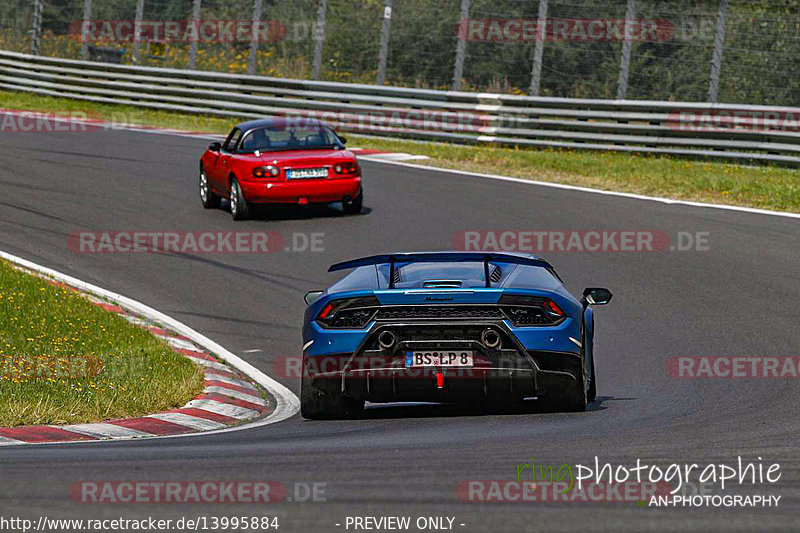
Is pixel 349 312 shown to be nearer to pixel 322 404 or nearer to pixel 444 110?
pixel 322 404

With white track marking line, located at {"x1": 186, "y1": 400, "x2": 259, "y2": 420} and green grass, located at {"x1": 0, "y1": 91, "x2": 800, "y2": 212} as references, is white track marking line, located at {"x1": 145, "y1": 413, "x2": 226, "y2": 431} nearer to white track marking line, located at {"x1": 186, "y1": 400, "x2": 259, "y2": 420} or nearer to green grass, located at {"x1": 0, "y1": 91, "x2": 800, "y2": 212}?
white track marking line, located at {"x1": 186, "y1": 400, "x2": 259, "y2": 420}

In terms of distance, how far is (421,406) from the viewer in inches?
372

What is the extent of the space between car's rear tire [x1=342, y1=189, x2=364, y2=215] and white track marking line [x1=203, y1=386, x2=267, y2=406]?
832cm

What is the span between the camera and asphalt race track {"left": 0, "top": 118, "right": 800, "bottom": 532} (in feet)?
17.7

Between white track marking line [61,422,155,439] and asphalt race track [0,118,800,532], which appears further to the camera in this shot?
white track marking line [61,422,155,439]

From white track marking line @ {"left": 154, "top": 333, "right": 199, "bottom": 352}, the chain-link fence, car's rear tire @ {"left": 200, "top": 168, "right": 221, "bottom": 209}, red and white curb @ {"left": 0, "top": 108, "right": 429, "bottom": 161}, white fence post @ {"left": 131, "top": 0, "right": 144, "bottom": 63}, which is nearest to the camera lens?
white track marking line @ {"left": 154, "top": 333, "right": 199, "bottom": 352}

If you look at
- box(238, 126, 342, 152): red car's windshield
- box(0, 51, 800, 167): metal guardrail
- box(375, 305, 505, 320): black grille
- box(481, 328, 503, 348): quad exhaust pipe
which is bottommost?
box(481, 328, 503, 348): quad exhaust pipe

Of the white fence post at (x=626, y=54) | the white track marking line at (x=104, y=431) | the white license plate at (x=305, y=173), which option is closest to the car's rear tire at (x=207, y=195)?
the white license plate at (x=305, y=173)

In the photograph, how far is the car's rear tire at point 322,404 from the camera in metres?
8.34

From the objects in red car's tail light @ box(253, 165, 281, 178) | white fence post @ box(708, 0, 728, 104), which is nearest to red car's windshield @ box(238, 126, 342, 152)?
red car's tail light @ box(253, 165, 281, 178)

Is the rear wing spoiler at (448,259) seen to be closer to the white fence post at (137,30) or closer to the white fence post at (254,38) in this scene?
the white fence post at (254,38)

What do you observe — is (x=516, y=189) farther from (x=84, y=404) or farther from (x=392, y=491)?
(x=392, y=491)

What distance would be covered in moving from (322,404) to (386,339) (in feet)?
2.67

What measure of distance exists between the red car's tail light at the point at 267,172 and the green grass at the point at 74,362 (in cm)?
498
